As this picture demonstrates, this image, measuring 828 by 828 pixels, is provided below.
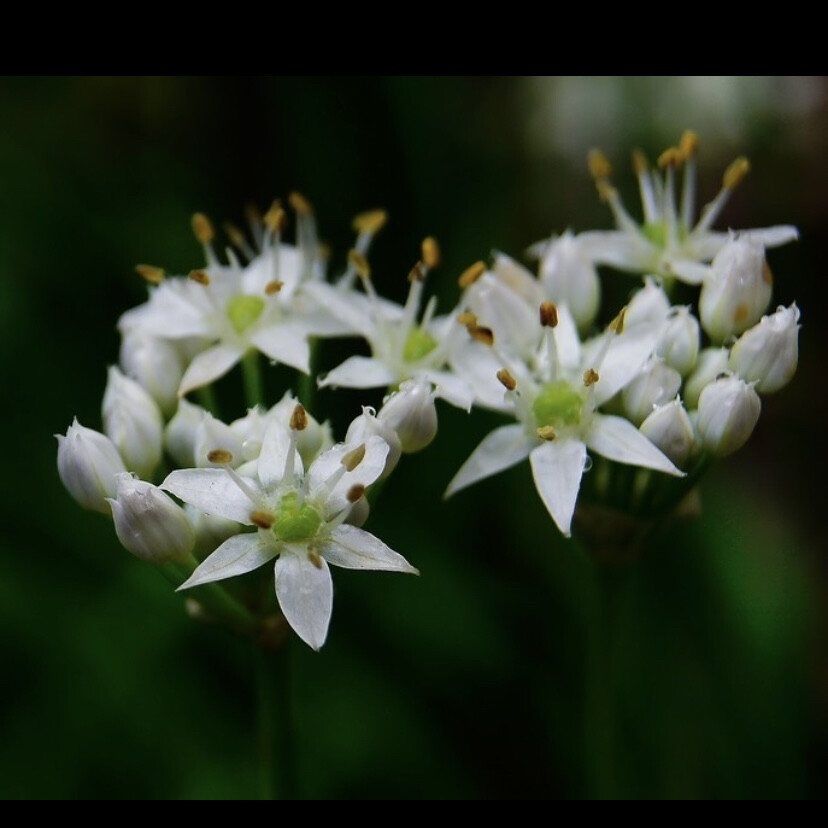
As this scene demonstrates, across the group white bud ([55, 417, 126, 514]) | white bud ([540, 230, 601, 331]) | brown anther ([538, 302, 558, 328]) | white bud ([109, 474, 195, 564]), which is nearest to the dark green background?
white bud ([540, 230, 601, 331])

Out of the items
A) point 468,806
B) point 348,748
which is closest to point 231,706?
point 348,748

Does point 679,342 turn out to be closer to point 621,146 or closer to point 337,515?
point 337,515

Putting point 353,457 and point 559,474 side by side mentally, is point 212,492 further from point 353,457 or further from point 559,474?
point 559,474

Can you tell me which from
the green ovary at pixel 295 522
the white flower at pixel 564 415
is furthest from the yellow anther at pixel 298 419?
the white flower at pixel 564 415

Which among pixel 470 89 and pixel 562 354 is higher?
pixel 470 89

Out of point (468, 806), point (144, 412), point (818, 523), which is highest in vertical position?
point (144, 412)

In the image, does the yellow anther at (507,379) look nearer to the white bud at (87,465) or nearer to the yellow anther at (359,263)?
the yellow anther at (359,263)

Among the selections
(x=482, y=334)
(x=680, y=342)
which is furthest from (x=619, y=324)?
(x=482, y=334)

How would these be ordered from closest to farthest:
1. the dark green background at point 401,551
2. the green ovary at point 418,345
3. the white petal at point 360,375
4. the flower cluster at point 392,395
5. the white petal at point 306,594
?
the white petal at point 306,594 → the flower cluster at point 392,395 → the white petal at point 360,375 → the green ovary at point 418,345 → the dark green background at point 401,551
